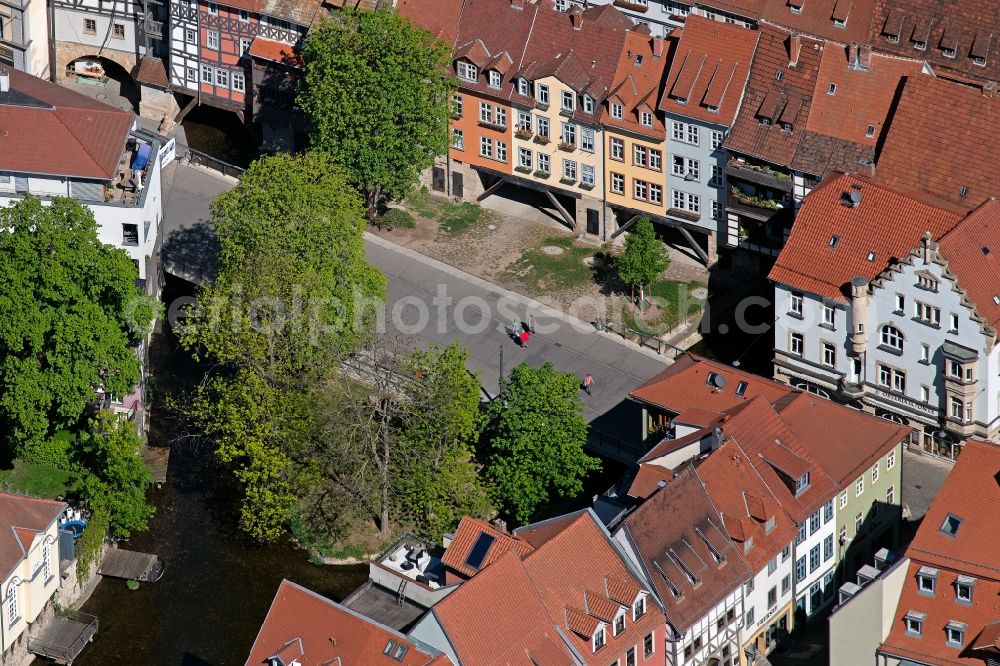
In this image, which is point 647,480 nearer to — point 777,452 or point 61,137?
point 777,452

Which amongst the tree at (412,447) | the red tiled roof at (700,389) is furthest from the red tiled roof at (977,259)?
the tree at (412,447)

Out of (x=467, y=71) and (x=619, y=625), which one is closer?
(x=619, y=625)

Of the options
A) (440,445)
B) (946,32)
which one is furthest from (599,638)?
(946,32)

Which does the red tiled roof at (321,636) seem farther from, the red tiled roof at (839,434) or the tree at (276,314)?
the red tiled roof at (839,434)

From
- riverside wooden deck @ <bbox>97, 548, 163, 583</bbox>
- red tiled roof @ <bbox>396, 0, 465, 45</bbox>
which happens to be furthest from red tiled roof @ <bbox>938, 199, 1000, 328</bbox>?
riverside wooden deck @ <bbox>97, 548, 163, 583</bbox>

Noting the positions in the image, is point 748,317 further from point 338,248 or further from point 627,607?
point 627,607

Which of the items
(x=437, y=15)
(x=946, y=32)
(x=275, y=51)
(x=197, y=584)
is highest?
(x=946, y=32)

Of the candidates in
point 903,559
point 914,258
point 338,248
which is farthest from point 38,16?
point 903,559

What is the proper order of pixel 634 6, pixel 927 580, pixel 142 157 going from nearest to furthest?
1. pixel 927 580
2. pixel 142 157
3. pixel 634 6
